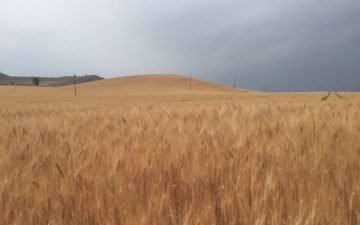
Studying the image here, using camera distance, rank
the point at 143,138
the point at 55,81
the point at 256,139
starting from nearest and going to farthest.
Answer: the point at 256,139, the point at 143,138, the point at 55,81

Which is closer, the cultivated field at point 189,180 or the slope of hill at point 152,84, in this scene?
the cultivated field at point 189,180

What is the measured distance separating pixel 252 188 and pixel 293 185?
0.18 meters

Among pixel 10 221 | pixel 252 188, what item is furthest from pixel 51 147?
pixel 252 188

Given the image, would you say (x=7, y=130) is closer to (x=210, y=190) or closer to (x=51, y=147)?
(x=51, y=147)

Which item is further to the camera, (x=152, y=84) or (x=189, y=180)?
(x=152, y=84)

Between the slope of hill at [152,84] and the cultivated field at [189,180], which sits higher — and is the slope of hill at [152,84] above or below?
above

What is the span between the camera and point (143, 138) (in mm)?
2217

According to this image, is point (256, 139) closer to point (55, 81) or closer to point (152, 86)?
point (152, 86)

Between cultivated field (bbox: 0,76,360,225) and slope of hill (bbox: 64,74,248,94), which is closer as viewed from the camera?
cultivated field (bbox: 0,76,360,225)

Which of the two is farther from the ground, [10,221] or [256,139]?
[256,139]

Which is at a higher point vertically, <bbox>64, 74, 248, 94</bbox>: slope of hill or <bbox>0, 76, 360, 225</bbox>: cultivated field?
<bbox>64, 74, 248, 94</bbox>: slope of hill

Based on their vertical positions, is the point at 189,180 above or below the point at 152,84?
below

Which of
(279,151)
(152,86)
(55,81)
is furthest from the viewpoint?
(55,81)

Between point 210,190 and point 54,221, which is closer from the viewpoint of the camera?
point 54,221
